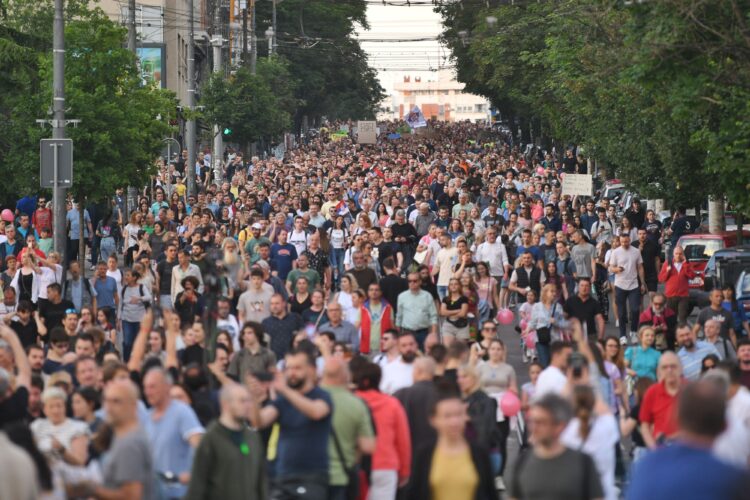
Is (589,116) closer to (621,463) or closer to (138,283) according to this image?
(138,283)

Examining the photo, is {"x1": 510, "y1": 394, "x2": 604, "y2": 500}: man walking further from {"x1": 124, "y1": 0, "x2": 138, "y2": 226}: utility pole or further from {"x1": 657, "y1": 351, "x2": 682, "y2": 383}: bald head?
{"x1": 124, "y1": 0, "x2": 138, "y2": 226}: utility pole

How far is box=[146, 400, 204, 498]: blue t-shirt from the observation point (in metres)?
10.0

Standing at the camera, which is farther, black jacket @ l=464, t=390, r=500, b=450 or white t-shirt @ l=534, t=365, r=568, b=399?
white t-shirt @ l=534, t=365, r=568, b=399

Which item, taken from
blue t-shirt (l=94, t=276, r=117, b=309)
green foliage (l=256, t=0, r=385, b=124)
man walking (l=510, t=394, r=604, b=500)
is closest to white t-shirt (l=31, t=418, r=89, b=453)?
man walking (l=510, t=394, r=604, b=500)

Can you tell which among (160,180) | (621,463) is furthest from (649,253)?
(160,180)

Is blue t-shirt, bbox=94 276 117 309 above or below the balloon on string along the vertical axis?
above

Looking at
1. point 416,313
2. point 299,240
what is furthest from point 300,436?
point 299,240

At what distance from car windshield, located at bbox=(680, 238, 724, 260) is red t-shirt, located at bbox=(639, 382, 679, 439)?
17899mm

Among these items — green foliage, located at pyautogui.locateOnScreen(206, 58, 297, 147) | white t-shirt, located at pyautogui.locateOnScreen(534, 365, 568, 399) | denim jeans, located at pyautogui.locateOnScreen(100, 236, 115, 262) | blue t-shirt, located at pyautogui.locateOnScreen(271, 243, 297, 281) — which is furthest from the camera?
green foliage, located at pyautogui.locateOnScreen(206, 58, 297, 147)

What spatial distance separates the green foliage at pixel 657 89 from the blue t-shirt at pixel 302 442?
12247mm

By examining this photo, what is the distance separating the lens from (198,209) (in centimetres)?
3256

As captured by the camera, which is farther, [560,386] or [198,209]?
[198,209]

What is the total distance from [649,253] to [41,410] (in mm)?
15204

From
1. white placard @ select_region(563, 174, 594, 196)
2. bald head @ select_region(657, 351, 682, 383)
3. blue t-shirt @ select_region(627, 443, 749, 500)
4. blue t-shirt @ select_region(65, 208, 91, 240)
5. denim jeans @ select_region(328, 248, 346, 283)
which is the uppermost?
white placard @ select_region(563, 174, 594, 196)
